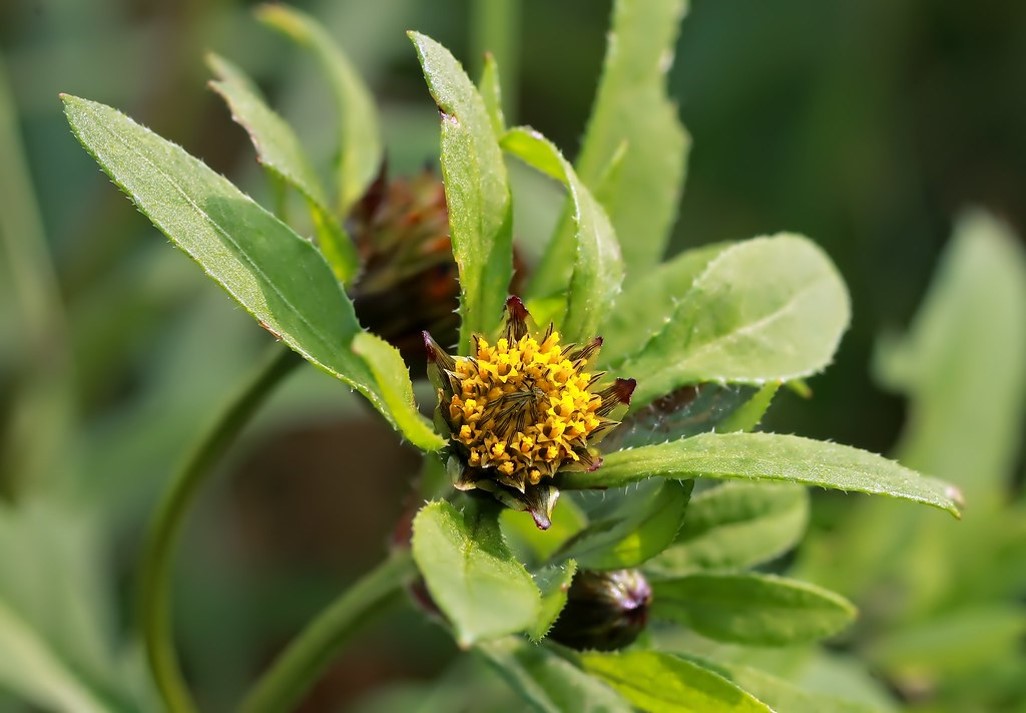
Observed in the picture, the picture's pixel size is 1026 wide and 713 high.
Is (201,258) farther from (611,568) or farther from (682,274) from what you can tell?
(682,274)

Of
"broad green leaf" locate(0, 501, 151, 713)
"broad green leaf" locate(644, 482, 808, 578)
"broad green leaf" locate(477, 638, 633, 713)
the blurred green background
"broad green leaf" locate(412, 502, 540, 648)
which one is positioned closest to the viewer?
"broad green leaf" locate(412, 502, 540, 648)

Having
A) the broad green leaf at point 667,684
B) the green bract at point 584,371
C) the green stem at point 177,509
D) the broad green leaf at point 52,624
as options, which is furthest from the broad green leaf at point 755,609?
the broad green leaf at point 52,624

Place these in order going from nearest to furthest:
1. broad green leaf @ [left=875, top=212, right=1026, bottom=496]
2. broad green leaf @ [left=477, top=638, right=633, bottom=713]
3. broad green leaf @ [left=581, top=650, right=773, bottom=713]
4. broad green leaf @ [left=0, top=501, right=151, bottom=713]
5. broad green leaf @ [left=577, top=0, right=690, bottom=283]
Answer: broad green leaf @ [left=581, top=650, right=773, bottom=713]
broad green leaf @ [left=477, top=638, right=633, bottom=713]
broad green leaf @ [left=577, top=0, right=690, bottom=283]
broad green leaf @ [left=0, top=501, right=151, bottom=713]
broad green leaf @ [left=875, top=212, right=1026, bottom=496]

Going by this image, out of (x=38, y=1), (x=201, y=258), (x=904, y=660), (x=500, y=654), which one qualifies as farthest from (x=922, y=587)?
(x=38, y=1)

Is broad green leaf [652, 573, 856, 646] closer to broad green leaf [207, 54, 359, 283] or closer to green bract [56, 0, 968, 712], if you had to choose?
green bract [56, 0, 968, 712]

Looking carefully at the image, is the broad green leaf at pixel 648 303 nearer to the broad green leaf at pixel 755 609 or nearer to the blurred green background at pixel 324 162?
the broad green leaf at pixel 755 609

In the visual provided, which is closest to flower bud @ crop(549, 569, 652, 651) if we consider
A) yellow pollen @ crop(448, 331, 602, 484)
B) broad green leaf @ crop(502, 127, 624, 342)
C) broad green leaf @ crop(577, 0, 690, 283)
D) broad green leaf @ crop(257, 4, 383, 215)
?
yellow pollen @ crop(448, 331, 602, 484)

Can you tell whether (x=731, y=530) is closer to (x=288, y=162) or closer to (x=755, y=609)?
(x=755, y=609)

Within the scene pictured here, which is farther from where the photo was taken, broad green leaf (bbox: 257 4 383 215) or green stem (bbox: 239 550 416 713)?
broad green leaf (bbox: 257 4 383 215)
